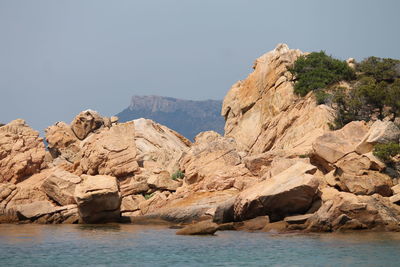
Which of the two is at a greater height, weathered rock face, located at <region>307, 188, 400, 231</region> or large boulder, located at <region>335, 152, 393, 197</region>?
large boulder, located at <region>335, 152, 393, 197</region>

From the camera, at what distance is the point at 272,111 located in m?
64.1

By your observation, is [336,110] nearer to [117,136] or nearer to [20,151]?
[117,136]

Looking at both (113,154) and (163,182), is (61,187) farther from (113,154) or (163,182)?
(163,182)

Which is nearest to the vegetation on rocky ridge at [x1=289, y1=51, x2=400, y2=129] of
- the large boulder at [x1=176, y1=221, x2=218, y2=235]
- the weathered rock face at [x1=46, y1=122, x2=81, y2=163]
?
the large boulder at [x1=176, y1=221, x2=218, y2=235]

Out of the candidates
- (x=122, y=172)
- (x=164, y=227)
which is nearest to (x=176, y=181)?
(x=122, y=172)

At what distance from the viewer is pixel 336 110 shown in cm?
5806

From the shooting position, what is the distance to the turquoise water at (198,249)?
2922cm

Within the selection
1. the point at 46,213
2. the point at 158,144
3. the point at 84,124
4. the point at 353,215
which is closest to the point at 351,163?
the point at 353,215

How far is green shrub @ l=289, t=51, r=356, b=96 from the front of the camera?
62.7 meters

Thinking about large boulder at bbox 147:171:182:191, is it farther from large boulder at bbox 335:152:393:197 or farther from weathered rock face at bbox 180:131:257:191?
large boulder at bbox 335:152:393:197

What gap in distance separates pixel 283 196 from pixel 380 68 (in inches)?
1175

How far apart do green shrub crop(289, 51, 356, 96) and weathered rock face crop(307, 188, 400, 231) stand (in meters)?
25.4

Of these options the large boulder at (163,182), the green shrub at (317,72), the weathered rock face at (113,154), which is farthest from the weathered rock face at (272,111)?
the weathered rock face at (113,154)

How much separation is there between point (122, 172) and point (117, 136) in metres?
3.71
